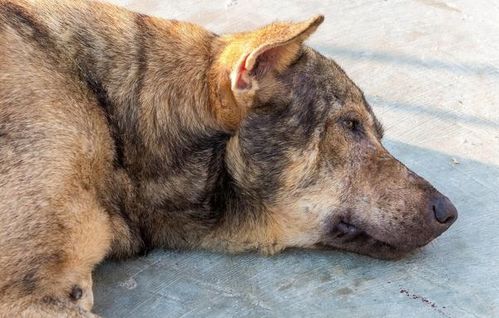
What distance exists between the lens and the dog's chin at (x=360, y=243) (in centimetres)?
334

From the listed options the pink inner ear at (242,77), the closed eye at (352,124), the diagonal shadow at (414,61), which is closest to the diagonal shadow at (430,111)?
the diagonal shadow at (414,61)

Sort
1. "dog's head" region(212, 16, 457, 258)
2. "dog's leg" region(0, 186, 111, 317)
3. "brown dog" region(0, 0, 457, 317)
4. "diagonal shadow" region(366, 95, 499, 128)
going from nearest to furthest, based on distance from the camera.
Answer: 1. "dog's leg" region(0, 186, 111, 317)
2. "brown dog" region(0, 0, 457, 317)
3. "dog's head" region(212, 16, 457, 258)
4. "diagonal shadow" region(366, 95, 499, 128)

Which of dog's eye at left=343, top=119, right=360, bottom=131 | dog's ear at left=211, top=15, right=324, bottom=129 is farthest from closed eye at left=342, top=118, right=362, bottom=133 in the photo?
dog's ear at left=211, top=15, right=324, bottom=129

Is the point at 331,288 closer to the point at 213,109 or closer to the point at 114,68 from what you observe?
the point at 213,109

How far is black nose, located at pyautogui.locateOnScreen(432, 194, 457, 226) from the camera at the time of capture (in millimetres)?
3283

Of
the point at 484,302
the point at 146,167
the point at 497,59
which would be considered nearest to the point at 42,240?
the point at 146,167

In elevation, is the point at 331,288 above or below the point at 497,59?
below

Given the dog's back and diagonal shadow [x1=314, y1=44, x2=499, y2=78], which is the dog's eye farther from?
diagonal shadow [x1=314, y1=44, x2=499, y2=78]

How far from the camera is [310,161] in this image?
3254 mm

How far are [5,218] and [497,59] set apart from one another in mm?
3194

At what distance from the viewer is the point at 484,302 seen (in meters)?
3.21

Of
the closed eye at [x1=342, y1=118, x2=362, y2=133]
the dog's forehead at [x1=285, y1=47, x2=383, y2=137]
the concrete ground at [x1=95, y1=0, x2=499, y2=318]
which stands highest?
the dog's forehead at [x1=285, y1=47, x2=383, y2=137]

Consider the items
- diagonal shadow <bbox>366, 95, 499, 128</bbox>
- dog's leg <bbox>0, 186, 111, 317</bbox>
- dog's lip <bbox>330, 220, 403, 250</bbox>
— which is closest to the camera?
dog's leg <bbox>0, 186, 111, 317</bbox>

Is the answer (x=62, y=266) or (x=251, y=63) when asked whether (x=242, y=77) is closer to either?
(x=251, y=63)
